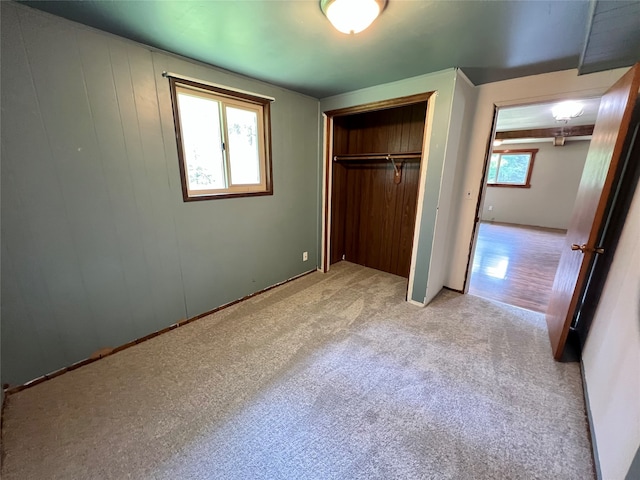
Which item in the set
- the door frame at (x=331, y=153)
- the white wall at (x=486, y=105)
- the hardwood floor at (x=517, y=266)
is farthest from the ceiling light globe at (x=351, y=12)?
the hardwood floor at (x=517, y=266)

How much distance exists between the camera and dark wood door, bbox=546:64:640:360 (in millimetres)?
1547

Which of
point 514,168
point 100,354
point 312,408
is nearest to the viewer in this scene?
point 312,408

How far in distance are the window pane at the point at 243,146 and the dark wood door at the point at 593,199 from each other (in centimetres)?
276

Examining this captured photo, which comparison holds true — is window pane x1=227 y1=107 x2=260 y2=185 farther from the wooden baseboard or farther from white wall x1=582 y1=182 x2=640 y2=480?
white wall x1=582 y1=182 x2=640 y2=480

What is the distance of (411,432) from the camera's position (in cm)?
138

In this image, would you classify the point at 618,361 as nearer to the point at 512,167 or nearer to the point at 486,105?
the point at 486,105

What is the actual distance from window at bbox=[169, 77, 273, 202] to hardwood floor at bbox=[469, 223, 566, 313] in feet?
9.60

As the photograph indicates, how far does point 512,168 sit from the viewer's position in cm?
719

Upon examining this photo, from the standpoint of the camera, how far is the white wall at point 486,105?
207 centimetres

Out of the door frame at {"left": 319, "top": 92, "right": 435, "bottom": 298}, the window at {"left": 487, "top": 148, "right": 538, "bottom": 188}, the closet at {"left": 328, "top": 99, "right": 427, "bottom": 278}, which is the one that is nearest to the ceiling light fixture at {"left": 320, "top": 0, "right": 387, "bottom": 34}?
the door frame at {"left": 319, "top": 92, "right": 435, "bottom": 298}

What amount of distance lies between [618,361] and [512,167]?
7.63m

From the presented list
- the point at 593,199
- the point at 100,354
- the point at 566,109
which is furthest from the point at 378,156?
the point at 100,354

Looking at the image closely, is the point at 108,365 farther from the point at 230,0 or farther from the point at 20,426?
the point at 230,0

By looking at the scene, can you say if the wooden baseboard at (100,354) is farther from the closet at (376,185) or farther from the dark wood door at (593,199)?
the dark wood door at (593,199)
